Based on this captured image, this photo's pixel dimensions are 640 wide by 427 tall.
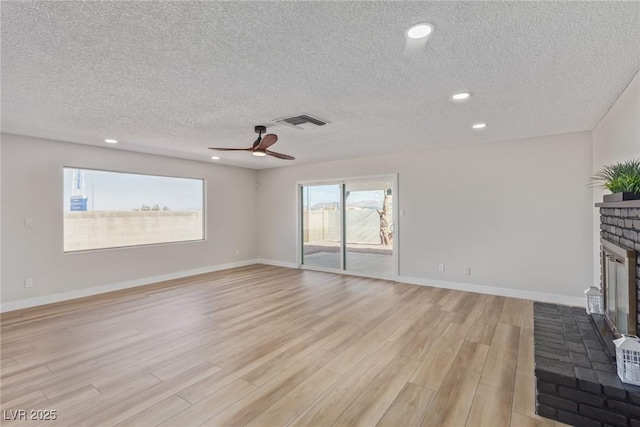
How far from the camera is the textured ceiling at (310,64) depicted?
5.45 ft

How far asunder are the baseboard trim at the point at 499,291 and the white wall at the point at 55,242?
15.2ft

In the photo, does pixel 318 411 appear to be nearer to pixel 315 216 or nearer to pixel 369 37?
pixel 369 37

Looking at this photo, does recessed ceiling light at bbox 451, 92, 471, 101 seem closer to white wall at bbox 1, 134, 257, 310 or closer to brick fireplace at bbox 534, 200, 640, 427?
brick fireplace at bbox 534, 200, 640, 427

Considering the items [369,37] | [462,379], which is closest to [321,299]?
[462,379]

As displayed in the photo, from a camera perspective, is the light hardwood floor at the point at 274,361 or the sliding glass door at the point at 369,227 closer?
the light hardwood floor at the point at 274,361

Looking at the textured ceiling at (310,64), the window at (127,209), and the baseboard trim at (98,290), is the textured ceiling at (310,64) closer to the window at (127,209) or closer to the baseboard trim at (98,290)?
the window at (127,209)

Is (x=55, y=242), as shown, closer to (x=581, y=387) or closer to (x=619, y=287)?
(x=581, y=387)

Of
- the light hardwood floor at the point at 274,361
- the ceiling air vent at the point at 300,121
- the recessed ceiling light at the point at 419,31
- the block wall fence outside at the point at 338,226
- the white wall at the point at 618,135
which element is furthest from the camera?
the block wall fence outside at the point at 338,226

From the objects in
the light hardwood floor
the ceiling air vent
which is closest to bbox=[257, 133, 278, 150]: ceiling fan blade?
the ceiling air vent

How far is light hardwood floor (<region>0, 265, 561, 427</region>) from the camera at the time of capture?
2.02m

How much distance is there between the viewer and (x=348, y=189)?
6.48 m

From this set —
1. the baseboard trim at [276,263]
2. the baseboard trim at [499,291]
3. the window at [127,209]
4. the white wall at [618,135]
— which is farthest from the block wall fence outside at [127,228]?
the white wall at [618,135]

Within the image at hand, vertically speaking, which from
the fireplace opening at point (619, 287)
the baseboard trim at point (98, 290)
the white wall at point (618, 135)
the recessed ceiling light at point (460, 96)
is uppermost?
the recessed ceiling light at point (460, 96)

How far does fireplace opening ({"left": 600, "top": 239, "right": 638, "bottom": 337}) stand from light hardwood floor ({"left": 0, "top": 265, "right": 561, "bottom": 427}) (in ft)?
→ 2.46
